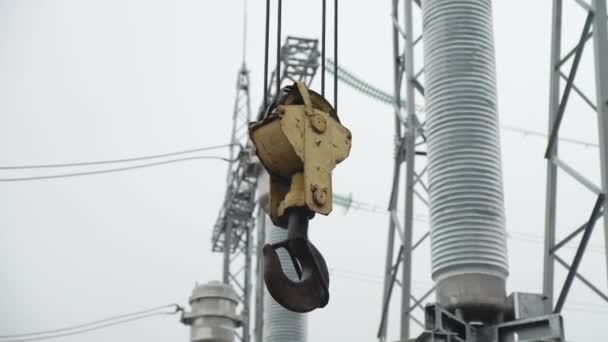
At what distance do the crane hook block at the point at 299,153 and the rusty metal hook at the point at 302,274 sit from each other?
0.33ft

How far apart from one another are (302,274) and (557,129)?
6.39 meters

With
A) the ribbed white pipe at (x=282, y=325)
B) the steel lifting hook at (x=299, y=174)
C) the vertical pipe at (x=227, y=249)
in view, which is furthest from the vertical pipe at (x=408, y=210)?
the vertical pipe at (x=227, y=249)

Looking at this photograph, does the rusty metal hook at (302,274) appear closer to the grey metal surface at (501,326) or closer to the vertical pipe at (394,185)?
the grey metal surface at (501,326)

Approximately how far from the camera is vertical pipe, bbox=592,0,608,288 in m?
8.79

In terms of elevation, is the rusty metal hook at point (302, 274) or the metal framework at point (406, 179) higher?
the metal framework at point (406, 179)

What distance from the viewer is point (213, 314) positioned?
8594 millimetres

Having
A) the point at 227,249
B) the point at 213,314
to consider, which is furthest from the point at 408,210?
the point at 227,249

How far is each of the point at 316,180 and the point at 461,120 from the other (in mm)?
6719

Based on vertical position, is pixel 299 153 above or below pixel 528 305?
below

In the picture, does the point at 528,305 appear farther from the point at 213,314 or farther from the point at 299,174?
the point at 299,174

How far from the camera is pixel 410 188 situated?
1184cm

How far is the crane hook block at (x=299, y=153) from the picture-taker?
14.4ft

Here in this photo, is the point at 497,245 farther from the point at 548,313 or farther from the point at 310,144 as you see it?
Answer: the point at 310,144

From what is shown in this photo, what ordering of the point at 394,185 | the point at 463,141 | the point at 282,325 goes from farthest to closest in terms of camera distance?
the point at 282,325 → the point at 394,185 → the point at 463,141
